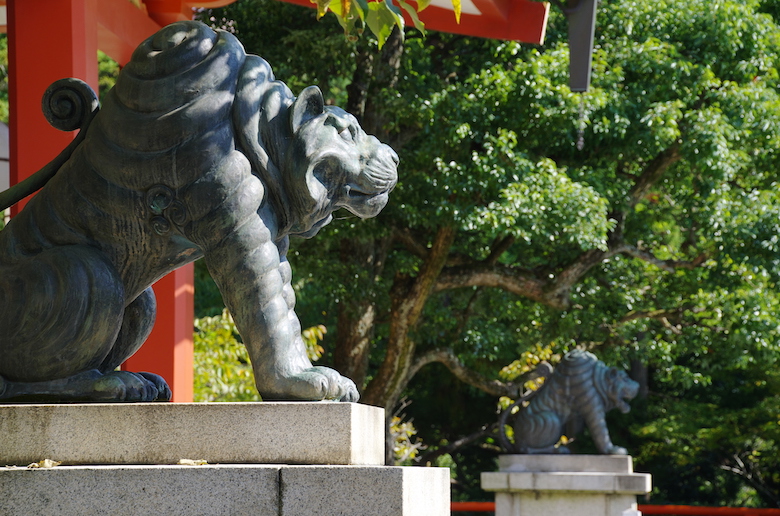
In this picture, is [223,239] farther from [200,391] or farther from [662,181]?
[662,181]

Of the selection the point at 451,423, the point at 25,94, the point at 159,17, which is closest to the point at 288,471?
the point at 25,94

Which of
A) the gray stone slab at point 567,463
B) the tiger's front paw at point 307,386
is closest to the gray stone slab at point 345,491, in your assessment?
the tiger's front paw at point 307,386

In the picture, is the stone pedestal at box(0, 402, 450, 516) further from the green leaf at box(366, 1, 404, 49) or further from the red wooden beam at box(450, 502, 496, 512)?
the red wooden beam at box(450, 502, 496, 512)

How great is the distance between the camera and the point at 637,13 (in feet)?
39.2

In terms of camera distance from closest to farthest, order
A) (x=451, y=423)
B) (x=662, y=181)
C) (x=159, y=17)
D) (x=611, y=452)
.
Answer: (x=159, y=17)
(x=611, y=452)
(x=662, y=181)
(x=451, y=423)

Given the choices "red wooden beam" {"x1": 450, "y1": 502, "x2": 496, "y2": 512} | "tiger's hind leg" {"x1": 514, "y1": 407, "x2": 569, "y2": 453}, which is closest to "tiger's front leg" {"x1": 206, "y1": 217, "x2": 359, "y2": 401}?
"tiger's hind leg" {"x1": 514, "y1": 407, "x2": 569, "y2": 453}

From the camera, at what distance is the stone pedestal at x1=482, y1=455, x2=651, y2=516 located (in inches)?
413

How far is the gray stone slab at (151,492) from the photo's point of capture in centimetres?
284

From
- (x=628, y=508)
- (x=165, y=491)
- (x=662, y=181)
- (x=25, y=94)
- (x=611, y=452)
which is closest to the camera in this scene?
(x=165, y=491)

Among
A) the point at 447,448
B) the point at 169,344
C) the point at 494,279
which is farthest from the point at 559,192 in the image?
the point at 447,448

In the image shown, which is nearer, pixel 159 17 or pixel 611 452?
pixel 159 17

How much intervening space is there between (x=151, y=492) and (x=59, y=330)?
638 millimetres

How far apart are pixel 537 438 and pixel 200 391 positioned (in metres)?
3.63

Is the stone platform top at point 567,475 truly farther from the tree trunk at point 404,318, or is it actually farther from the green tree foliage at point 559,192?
the green tree foliage at point 559,192
